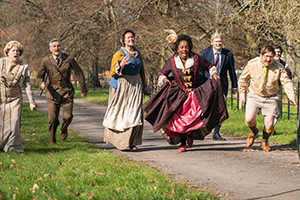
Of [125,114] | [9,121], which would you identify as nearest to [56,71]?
[9,121]

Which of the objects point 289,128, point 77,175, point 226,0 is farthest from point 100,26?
point 77,175

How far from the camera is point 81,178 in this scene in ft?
19.1

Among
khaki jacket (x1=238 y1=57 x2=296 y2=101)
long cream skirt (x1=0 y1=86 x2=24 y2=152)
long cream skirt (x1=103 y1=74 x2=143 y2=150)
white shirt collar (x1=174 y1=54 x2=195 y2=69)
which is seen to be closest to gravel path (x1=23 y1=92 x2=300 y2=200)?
long cream skirt (x1=103 y1=74 x2=143 y2=150)

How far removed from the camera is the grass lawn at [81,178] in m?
5.01

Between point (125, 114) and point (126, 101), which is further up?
point (126, 101)

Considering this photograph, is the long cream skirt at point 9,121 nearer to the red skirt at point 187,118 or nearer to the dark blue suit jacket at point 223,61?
the red skirt at point 187,118

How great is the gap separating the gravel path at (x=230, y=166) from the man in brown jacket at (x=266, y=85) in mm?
612

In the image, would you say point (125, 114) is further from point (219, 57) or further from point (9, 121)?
point (219, 57)

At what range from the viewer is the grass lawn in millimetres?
5012

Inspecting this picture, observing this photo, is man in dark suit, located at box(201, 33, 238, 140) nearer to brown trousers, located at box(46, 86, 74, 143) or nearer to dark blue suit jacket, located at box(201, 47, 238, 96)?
dark blue suit jacket, located at box(201, 47, 238, 96)

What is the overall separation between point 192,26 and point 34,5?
8.50m

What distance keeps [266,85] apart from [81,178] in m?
4.12

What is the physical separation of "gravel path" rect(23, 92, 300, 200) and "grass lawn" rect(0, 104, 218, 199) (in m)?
0.37

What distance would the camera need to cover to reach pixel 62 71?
373 inches
